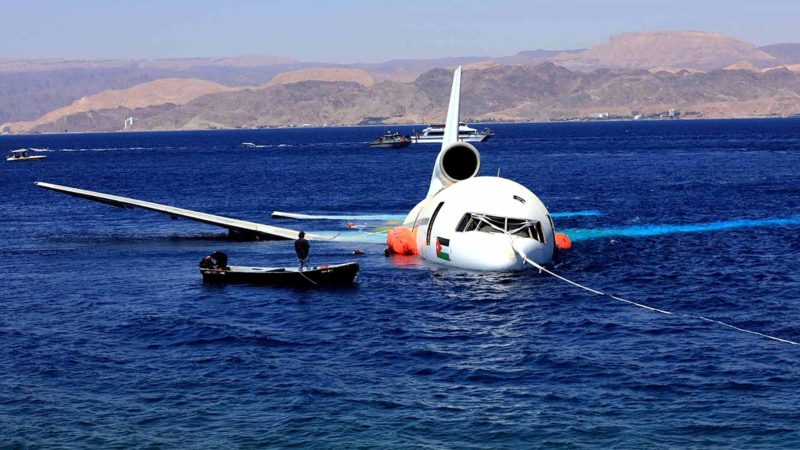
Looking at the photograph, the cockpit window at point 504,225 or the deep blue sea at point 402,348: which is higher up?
the cockpit window at point 504,225

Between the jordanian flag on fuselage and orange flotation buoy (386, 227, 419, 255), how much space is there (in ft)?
15.2

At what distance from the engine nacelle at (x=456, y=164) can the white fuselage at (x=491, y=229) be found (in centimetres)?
852

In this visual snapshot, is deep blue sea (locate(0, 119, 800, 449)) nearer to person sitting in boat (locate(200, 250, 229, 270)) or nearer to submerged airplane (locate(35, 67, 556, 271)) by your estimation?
submerged airplane (locate(35, 67, 556, 271))

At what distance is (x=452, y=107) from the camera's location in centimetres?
7419

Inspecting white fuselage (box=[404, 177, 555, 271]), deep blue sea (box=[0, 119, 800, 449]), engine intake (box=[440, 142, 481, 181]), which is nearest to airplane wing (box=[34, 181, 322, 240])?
deep blue sea (box=[0, 119, 800, 449])

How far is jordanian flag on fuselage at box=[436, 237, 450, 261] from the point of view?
6070 centimetres

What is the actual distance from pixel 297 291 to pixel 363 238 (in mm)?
22577

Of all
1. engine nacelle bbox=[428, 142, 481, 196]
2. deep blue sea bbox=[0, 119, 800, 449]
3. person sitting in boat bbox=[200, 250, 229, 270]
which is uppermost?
engine nacelle bbox=[428, 142, 481, 196]

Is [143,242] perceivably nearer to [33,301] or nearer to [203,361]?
[33,301]

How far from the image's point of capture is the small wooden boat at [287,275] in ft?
184

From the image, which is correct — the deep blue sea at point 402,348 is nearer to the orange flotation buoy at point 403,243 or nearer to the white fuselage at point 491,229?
the white fuselage at point 491,229

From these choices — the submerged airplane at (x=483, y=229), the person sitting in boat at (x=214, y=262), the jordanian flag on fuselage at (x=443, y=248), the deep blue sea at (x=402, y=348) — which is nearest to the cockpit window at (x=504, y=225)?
the submerged airplane at (x=483, y=229)

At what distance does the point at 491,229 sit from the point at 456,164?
14.1m

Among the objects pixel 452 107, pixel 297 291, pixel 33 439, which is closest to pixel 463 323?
pixel 297 291
